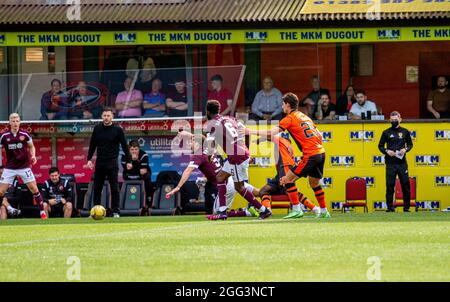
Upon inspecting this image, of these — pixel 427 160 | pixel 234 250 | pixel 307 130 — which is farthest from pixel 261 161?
pixel 234 250

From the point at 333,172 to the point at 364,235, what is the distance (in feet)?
34.9

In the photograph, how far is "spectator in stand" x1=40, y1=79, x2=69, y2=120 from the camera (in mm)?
27188

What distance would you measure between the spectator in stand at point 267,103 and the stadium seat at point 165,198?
2343 mm

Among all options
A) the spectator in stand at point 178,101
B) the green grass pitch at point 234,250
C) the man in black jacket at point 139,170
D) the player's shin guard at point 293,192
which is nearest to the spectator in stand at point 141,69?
the spectator in stand at point 178,101

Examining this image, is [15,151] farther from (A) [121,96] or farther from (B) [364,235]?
(B) [364,235]

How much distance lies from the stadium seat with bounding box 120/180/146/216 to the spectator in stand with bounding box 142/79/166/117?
1690 mm

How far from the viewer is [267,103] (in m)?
27.0

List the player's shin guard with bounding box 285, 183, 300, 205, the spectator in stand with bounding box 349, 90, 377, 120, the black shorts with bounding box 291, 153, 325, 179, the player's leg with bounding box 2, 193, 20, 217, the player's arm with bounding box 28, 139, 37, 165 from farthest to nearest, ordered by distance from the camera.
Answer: the spectator in stand with bounding box 349, 90, 377, 120
the player's leg with bounding box 2, 193, 20, 217
the player's arm with bounding box 28, 139, 37, 165
the player's shin guard with bounding box 285, 183, 300, 205
the black shorts with bounding box 291, 153, 325, 179

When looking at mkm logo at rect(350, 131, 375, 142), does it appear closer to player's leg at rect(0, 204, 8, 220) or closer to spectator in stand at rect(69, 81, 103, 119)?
spectator in stand at rect(69, 81, 103, 119)

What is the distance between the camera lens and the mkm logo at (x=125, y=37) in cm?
2758

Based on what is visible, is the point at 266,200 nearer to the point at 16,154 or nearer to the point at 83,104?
the point at 16,154

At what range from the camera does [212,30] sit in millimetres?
27469

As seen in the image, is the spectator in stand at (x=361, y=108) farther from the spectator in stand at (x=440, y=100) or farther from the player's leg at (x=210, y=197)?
the player's leg at (x=210, y=197)

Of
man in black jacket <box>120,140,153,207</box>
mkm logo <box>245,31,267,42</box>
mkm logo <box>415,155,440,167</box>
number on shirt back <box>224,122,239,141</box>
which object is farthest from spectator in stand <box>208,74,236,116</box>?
number on shirt back <box>224,122,239,141</box>
